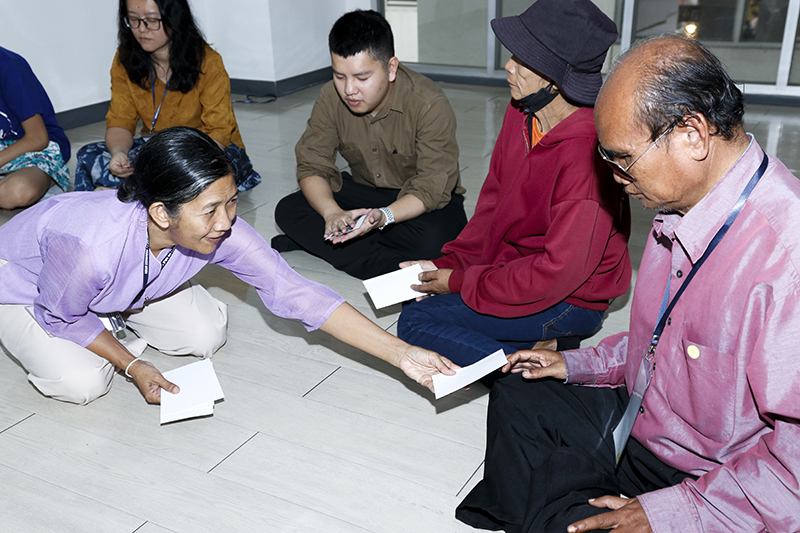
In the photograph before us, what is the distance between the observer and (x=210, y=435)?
198cm

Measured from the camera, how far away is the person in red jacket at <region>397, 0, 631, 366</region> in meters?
1.75

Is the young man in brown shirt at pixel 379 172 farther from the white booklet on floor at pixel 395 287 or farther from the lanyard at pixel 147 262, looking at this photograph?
the lanyard at pixel 147 262

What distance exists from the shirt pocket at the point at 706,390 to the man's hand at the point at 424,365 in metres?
0.65

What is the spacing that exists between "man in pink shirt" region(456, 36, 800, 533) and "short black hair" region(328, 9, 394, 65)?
1480 mm

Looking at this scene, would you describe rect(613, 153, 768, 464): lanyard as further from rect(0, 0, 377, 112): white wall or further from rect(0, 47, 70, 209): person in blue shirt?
rect(0, 0, 377, 112): white wall

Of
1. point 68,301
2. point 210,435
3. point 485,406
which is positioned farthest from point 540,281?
point 68,301

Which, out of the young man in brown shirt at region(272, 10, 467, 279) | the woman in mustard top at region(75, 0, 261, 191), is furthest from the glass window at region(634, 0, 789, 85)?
the woman in mustard top at region(75, 0, 261, 191)

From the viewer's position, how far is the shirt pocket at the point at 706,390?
3.98 feet

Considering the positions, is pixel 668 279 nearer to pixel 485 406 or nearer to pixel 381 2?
pixel 485 406

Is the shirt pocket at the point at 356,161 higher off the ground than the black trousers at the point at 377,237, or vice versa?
the shirt pocket at the point at 356,161

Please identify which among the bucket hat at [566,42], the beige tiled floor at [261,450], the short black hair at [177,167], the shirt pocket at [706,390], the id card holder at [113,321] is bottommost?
the beige tiled floor at [261,450]

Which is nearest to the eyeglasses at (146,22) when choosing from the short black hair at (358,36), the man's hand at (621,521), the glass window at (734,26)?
the short black hair at (358,36)

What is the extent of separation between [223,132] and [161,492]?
88.7 inches

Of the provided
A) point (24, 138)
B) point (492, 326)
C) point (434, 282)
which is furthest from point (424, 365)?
point (24, 138)
